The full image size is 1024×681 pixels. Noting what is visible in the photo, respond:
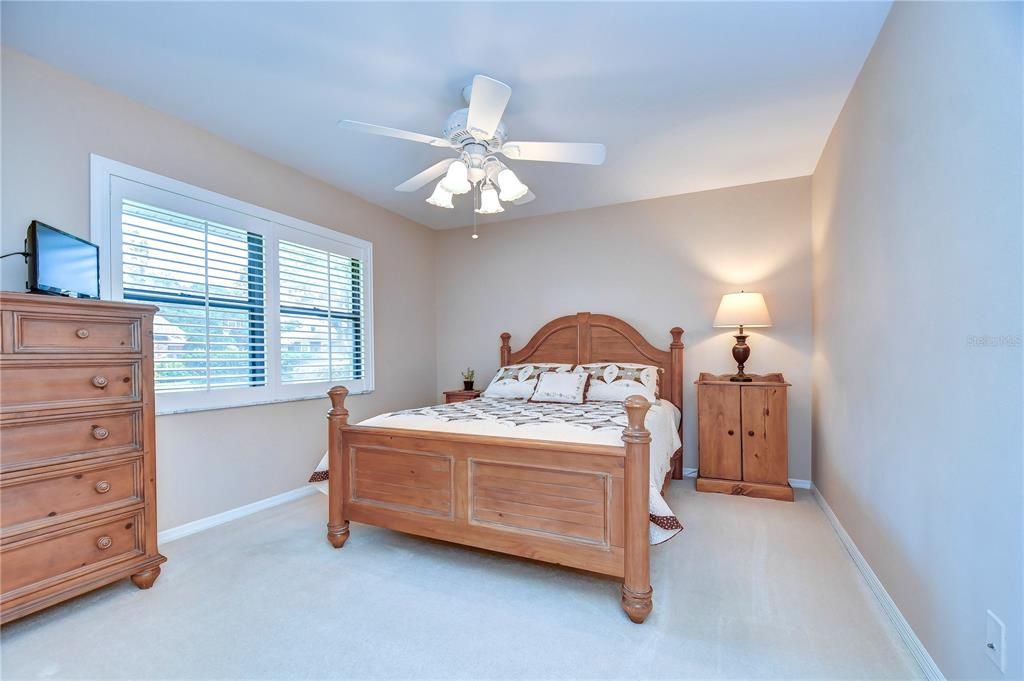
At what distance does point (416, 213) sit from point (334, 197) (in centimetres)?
93

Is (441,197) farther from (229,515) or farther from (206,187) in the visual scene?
(229,515)

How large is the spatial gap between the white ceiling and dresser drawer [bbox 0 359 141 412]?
150 cm

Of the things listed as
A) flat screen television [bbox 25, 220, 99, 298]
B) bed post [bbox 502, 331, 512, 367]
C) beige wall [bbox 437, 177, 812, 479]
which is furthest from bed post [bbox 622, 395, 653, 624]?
bed post [bbox 502, 331, 512, 367]

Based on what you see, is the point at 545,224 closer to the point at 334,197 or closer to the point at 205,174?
the point at 334,197

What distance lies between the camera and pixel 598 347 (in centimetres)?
434

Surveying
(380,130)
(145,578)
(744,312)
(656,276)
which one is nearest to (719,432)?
(744,312)

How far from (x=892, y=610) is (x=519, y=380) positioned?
2722 millimetres

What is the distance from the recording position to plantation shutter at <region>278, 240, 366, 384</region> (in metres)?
3.47

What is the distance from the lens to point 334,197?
3873 mm

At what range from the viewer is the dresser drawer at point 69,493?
177 cm

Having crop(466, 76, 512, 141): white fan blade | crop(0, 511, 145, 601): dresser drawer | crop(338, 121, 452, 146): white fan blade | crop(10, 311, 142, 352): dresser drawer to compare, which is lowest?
crop(0, 511, 145, 601): dresser drawer

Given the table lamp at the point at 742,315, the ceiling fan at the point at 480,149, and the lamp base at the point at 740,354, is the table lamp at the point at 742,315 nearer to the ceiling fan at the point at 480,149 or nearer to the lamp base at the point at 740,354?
the lamp base at the point at 740,354

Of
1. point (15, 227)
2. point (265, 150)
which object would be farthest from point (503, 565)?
point (265, 150)

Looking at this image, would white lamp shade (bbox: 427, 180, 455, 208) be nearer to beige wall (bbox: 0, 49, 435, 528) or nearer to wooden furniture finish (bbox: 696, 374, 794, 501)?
beige wall (bbox: 0, 49, 435, 528)
